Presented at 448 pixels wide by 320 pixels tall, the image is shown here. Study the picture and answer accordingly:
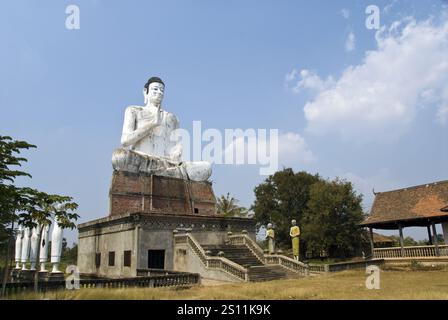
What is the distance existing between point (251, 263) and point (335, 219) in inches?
821

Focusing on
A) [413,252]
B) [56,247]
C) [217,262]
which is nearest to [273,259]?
[217,262]

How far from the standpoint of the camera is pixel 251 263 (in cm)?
2191

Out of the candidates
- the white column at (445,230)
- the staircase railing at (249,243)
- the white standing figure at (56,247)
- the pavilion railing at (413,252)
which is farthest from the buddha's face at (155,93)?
the white column at (445,230)

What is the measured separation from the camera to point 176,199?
100ft

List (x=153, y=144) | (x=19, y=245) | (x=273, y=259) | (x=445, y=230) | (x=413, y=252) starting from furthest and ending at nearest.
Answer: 1. (x=153, y=144)
2. (x=19, y=245)
3. (x=413, y=252)
4. (x=445, y=230)
5. (x=273, y=259)

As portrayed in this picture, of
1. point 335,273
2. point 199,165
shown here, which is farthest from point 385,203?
point 199,165

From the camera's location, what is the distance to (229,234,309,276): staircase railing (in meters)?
21.1

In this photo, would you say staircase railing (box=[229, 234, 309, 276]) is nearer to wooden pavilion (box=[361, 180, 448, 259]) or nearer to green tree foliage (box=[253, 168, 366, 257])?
wooden pavilion (box=[361, 180, 448, 259])

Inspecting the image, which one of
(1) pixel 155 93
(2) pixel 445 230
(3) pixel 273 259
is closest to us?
(3) pixel 273 259

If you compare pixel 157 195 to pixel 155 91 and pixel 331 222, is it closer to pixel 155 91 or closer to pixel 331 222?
pixel 155 91

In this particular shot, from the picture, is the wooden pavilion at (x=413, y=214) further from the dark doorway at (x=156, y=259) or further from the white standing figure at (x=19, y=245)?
the white standing figure at (x=19, y=245)

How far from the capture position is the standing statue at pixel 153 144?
29.8 metres

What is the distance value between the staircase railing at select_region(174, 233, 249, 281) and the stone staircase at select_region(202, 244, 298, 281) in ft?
1.30

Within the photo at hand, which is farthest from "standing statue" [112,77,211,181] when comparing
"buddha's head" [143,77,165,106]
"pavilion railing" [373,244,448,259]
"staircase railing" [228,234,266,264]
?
"pavilion railing" [373,244,448,259]
